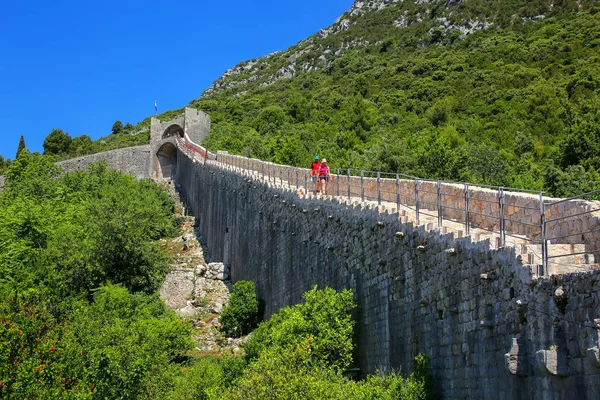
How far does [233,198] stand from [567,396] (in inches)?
1197

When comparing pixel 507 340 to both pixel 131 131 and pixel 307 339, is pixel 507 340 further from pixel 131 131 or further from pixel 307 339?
pixel 131 131

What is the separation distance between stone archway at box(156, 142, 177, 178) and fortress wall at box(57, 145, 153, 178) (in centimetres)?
94

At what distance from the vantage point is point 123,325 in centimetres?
2662

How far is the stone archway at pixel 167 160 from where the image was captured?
2648 inches

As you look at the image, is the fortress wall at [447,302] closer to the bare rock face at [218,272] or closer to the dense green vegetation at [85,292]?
the dense green vegetation at [85,292]

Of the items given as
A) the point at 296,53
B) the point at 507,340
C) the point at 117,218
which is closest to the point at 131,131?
the point at 296,53

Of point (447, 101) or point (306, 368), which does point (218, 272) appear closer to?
point (306, 368)

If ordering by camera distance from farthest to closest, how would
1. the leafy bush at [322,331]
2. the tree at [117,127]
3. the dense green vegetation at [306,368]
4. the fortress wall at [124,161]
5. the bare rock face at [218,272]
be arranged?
the tree at [117,127] < the fortress wall at [124,161] < the bare rock face at [218,272] < the leafy bush at [322,331] < the dense green vegetation at [306,368]

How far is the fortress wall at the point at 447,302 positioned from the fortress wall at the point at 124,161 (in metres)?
40.9

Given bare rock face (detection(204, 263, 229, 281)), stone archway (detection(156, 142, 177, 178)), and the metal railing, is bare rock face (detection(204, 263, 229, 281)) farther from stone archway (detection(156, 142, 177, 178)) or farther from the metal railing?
stone archway (detection(156, 142, 177, 178))

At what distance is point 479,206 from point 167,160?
56253mm

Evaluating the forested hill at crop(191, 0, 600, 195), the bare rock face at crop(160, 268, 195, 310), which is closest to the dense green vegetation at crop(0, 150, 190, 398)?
the bare rock face at crop(160, 268, 195, 310)

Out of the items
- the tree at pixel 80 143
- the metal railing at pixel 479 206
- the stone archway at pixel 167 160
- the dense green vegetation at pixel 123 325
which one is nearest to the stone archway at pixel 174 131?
the stone archway at pixel 167 160

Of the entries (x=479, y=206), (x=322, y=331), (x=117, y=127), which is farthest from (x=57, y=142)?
(x=479, y=206)
